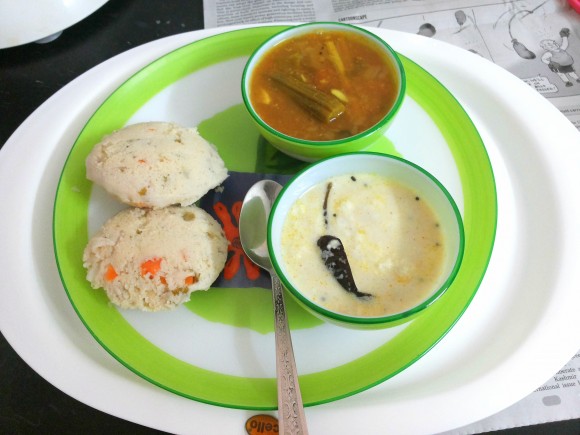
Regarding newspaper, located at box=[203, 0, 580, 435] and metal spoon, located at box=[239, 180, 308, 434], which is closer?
metal spoon, located at box=[239, 180, 308, 434]

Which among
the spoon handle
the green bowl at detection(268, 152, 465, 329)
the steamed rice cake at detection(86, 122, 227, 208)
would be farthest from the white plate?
the spoon handle

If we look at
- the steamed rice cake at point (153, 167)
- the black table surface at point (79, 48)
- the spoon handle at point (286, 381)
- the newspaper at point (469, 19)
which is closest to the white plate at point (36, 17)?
the black table surface at point (79, 48)

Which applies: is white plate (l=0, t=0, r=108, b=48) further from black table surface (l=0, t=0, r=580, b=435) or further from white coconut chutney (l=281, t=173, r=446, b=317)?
white coconut chutney (l=281, t=173, r=446, b=317)

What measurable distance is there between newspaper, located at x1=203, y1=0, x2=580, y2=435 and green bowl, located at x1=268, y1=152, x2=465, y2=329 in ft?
2.94

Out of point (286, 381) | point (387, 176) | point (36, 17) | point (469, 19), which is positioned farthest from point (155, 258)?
point (469, 19)

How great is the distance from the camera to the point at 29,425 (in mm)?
1084

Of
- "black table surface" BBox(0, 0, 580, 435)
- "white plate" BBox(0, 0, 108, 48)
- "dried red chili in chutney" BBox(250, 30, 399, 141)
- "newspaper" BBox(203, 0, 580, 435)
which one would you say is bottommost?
"newspaper" BBox(203, 0, 580, 435)

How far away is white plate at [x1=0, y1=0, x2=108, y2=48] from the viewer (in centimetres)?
155

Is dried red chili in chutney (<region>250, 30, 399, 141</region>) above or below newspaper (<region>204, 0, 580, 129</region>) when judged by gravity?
above

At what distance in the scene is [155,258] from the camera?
100cm

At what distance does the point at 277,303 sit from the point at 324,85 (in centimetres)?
58

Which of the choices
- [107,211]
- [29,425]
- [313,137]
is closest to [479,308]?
[313,137]

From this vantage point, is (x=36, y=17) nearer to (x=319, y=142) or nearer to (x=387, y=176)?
(x=319, y=142)

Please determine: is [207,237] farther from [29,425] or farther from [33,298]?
[29,425]
